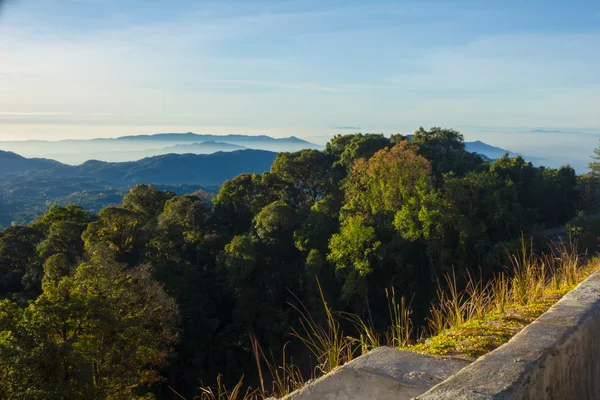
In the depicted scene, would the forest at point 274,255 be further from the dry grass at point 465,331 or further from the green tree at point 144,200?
the dry grass at point 465,331

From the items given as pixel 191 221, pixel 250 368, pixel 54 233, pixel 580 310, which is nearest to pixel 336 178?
pixel 191 221

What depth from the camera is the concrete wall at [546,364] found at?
1749 millimetres

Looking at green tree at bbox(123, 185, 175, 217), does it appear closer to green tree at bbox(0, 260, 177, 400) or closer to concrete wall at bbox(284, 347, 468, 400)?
green tree at bbox(0, 260, 177, 400)

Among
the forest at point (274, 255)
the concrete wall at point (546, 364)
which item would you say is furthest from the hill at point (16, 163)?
the concrete wall at point (546, 364)

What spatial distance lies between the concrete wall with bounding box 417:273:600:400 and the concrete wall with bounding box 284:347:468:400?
0.31 m

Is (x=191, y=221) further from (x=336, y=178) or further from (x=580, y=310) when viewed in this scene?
(x=580, y=310)

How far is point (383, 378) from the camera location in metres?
2.25

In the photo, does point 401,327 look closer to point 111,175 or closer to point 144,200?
point 144,200

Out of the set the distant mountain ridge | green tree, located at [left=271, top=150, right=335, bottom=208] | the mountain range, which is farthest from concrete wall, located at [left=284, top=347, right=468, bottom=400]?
the distant mountain ridge

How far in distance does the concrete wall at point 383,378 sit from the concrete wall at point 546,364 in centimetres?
31

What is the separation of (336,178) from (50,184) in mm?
107742

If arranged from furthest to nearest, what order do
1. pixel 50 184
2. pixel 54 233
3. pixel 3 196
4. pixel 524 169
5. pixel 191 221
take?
pixel 50 184 → pixel 3 196 → pixel 524 169 → pixel 191 221 → pixel 54 233

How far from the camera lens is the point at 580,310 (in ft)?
8.22

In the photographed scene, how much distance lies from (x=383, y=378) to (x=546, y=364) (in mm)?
739
